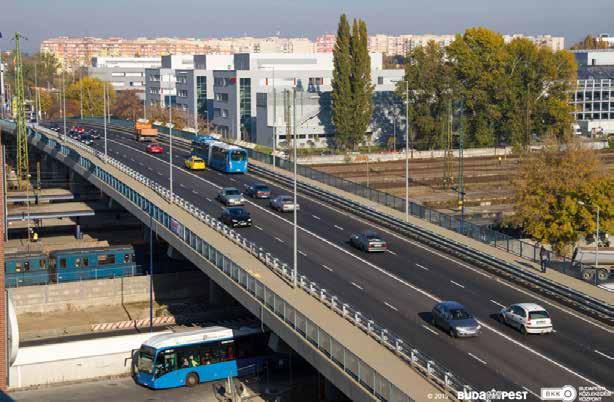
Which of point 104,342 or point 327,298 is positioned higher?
Answer: point 327,298

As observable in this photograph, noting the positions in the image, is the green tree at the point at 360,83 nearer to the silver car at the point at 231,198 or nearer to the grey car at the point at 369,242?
the silver car at the point at 231,198

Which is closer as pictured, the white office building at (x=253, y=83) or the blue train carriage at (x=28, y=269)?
the blue train carriage at (x=28, y=269)

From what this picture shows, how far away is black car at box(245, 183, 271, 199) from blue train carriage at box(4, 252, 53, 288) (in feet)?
48.1

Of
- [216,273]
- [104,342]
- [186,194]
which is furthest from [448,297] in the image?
[186,194]

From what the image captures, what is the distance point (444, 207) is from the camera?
8431 centimetres

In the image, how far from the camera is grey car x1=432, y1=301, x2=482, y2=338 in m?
31.6

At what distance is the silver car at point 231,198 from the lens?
5831cm

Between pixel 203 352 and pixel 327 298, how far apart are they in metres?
7.63

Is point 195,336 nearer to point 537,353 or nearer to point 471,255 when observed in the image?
point 471,255

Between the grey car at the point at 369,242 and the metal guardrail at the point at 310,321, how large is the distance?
17.5 ft

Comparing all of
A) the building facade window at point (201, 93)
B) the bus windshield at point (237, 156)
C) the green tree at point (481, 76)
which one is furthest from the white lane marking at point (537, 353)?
the building facade window at point (201, 93)

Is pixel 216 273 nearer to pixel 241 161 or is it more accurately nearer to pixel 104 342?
pixel 104 342

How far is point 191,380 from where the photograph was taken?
39438 millimetres

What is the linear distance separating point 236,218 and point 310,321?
21272 mm
